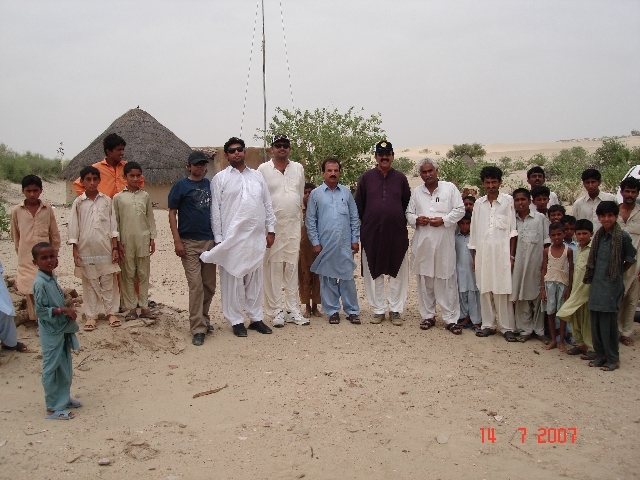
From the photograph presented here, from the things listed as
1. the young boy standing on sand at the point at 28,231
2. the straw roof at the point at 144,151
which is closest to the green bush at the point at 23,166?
the straw roof at the point at 144,151

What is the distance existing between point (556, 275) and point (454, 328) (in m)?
1.13

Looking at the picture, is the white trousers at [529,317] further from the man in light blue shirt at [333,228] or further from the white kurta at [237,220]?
the white kurta at [237,220]

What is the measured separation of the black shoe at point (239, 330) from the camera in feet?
19.4

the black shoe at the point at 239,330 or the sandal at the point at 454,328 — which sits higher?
the black shoe at the point at 239,330

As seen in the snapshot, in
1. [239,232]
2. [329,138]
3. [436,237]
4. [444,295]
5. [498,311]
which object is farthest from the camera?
[329,138]

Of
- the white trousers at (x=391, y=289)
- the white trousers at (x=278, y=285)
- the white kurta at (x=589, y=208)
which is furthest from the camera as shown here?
the white trousers at (x=391, y=289)

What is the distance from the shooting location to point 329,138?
44.2 feet

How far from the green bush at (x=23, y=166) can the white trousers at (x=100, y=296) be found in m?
17.1

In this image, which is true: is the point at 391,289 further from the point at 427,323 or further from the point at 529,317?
the point at 529,317

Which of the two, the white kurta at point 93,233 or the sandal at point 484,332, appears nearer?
the white kurta at point 93,233

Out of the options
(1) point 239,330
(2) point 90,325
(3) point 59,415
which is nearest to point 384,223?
(1) point 239,330

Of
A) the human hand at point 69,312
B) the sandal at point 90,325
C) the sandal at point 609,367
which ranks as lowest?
the sandal at point 609,367

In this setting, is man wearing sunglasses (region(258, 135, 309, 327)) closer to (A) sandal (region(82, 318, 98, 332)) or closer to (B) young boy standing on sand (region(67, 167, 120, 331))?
(B) young boy standing on sand (region(67, 167, 120, 331))
